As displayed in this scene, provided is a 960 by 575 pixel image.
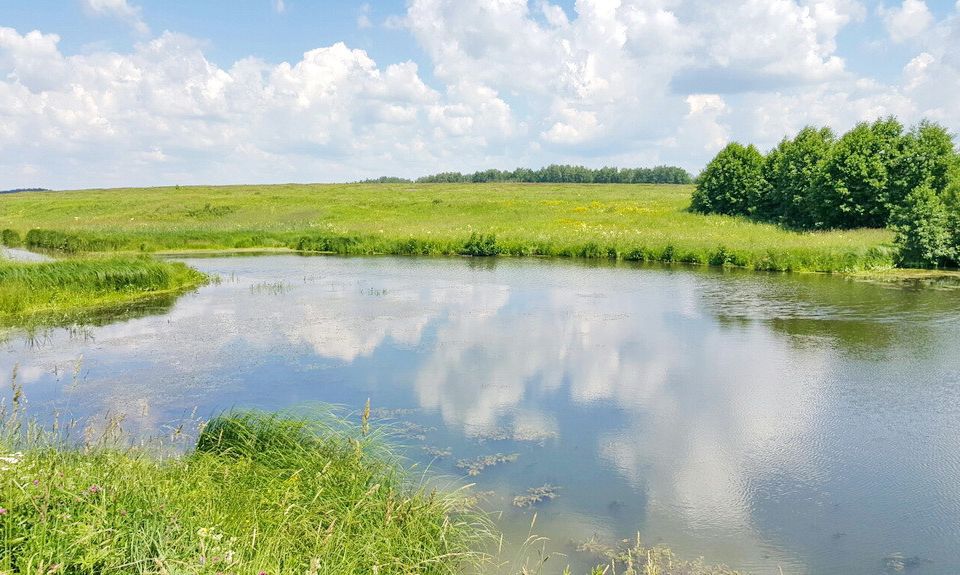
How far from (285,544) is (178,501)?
0.86 metres

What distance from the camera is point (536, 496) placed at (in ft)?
23.3

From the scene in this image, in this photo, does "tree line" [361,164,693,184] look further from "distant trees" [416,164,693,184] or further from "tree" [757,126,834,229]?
"tree" [757,126,834,229]

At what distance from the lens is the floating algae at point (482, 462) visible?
25.6 ft

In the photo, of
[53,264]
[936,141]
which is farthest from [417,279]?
[936,141]

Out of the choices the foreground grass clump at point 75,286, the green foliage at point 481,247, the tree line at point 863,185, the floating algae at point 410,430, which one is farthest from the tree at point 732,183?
the floating algae at point 410,430

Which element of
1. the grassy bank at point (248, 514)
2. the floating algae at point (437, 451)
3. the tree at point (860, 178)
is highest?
the tree at point (860, 178)

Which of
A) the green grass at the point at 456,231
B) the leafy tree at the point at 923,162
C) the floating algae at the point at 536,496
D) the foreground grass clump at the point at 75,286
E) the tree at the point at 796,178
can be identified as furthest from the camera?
the tree at the point at 796,178

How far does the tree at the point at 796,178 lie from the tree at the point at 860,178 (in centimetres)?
72

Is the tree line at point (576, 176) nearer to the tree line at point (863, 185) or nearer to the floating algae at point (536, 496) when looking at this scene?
the tree line at point (863, 185)

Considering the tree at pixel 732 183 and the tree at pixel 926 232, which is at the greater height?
the tree at pixel 732 183

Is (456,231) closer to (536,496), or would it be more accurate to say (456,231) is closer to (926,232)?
(926,232)

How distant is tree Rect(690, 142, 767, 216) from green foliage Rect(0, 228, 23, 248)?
134ft

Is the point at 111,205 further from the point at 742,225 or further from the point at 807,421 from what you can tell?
the point at 807,421

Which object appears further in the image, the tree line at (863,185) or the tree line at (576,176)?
the tree line at (576,176)
